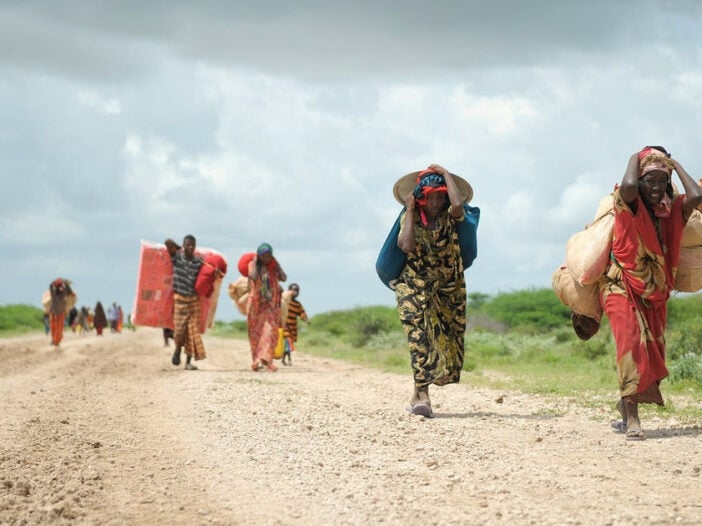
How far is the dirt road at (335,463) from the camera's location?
5465 millimetres

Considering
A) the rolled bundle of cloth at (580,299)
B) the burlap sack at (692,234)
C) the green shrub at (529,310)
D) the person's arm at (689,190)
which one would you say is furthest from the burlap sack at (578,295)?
the green shrub at (529,310)

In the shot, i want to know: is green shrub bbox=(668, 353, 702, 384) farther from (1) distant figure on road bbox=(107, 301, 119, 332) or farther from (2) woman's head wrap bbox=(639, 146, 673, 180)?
(1) distant figure on road bbox=(107, 301, 119, 332)

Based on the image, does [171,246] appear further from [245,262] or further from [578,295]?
[578,295]

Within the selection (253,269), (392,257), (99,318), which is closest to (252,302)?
(253,269)

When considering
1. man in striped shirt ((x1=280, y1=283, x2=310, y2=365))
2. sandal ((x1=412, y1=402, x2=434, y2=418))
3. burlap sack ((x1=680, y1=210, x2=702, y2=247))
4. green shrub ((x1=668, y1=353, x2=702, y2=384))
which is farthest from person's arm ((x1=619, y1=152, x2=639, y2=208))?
man in striped shirt ((x1=280, y1=283, x2=310, y2=365))

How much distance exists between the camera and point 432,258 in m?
9.87

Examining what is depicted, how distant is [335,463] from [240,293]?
14322 mm

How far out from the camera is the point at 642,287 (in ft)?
26.1

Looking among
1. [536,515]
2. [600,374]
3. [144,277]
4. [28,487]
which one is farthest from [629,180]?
[144,277]

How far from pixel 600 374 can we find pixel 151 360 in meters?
11.0

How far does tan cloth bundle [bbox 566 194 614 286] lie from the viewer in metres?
8.20

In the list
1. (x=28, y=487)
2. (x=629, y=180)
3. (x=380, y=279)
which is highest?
(x=629, y=180)

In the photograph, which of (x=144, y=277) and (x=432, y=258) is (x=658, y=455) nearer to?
(x=432, y=258)

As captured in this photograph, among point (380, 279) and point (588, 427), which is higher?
point (380, 279)
